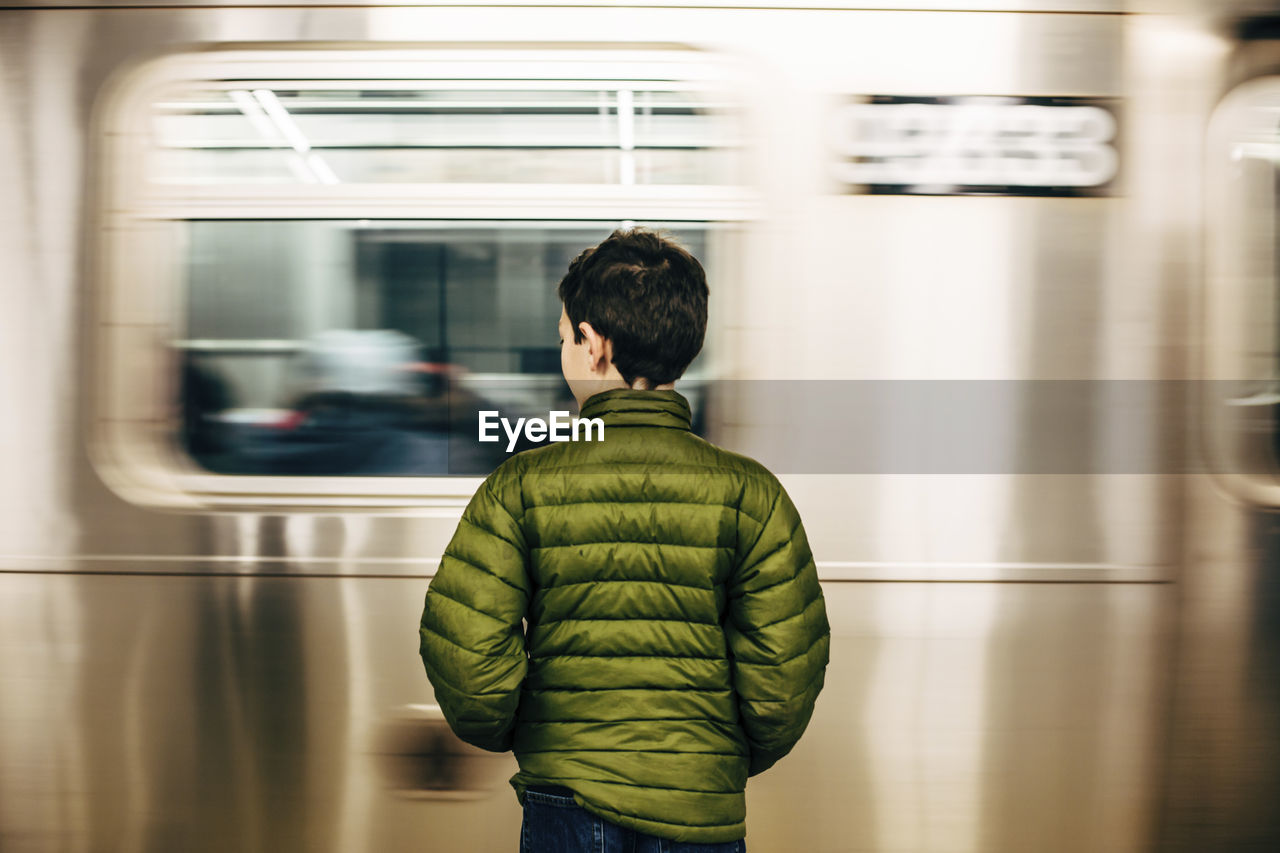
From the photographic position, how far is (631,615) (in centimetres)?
122

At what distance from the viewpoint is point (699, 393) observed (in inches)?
73.5

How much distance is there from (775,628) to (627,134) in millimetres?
1094

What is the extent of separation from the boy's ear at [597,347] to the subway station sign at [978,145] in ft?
2.72

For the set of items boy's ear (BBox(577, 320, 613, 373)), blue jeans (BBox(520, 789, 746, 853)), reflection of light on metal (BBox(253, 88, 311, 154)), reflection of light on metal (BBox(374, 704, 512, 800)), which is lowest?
reflection of light on metal (BBox(374, 704, 512, 800))

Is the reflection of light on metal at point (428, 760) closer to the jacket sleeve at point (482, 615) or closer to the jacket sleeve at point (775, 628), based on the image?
the jacket sleeve at point (482, 615)

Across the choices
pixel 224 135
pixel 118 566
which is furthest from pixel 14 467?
pixel 224 135

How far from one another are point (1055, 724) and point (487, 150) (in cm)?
165

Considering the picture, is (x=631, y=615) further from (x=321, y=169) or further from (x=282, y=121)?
(x=282, y=121)

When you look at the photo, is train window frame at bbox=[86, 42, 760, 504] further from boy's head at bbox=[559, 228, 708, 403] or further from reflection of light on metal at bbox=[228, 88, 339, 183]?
boy's head at bbox=[559, 228, 708, 403]

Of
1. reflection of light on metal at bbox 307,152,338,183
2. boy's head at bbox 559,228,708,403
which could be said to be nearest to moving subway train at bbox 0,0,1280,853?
reflection of light on metal at bbox 307,152,338,183

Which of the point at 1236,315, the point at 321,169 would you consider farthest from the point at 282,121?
the point at 1236,315

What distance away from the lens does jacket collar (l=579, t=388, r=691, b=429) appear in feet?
4.03

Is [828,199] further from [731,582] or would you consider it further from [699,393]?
[731,582]

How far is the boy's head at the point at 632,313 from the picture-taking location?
1.24 m
